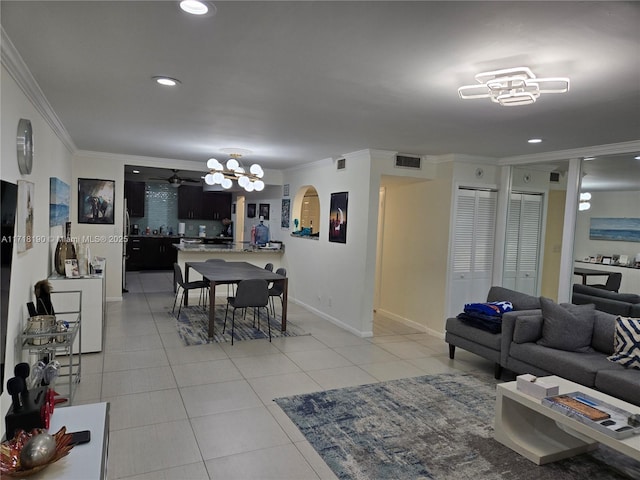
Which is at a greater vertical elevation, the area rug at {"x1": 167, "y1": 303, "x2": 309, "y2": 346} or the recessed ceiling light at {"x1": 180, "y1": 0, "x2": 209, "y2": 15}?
the recessed ceiling light at {"x1": 180, "y1": 0, "x2": 209, "y2": 15}

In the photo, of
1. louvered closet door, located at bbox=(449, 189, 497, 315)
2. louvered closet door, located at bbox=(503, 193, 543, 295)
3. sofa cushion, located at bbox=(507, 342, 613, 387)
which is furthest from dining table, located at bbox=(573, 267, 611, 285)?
sofa cushion, located at bbox=(507, 342, 613, 387)

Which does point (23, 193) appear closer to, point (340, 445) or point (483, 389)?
point (340, 445)

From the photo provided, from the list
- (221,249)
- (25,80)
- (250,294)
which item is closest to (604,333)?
(250,294)

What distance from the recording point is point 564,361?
3.40m

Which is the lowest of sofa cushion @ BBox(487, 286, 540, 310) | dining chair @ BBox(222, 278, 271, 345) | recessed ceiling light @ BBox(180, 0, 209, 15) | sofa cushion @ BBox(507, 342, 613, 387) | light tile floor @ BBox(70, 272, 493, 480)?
light tile floor @ BBox(70, 272, 493, 480)

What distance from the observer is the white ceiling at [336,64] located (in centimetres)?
181

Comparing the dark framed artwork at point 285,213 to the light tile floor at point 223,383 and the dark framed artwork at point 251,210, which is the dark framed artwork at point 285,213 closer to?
the dark framed artwork at point 251,210

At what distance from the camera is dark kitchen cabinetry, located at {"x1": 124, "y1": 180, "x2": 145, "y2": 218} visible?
34.3 feet

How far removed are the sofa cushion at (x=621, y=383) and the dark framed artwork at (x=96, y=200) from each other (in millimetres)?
6710

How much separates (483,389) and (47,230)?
4.33m

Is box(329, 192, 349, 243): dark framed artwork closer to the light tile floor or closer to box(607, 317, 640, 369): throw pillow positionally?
the light tile floor

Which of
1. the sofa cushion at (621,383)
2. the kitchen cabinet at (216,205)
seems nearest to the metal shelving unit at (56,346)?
the sofa cushion at (621,383)

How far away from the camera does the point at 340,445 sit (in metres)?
2.77

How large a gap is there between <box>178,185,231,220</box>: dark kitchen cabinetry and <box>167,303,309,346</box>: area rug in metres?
5.10
